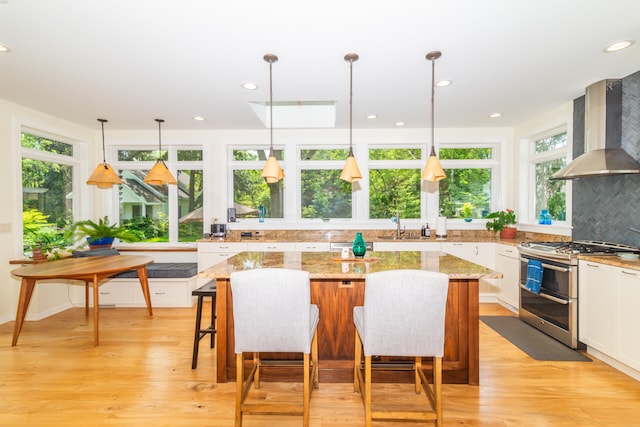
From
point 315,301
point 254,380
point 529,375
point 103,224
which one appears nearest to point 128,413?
point 254,380

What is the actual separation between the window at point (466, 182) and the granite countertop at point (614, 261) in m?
2.25

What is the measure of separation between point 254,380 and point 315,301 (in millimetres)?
726

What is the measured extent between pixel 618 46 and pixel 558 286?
6.88 feet

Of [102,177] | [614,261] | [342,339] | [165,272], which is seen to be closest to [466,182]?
[614,261]

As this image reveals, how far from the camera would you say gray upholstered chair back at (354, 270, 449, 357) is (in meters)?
1.71

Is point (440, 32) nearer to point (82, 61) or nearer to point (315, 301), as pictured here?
point (315, 301)

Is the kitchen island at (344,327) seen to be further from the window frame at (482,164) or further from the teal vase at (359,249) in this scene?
the window frame at (482,164)

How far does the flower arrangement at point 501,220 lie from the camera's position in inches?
175

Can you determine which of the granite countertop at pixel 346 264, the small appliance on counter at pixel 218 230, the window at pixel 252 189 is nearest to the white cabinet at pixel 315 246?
the window at pixel 252 189

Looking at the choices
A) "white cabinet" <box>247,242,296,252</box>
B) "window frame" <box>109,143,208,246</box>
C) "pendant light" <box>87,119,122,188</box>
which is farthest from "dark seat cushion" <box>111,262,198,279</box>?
"pendant light" <box>87,119,122,188</box>

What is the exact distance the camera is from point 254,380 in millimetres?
2275

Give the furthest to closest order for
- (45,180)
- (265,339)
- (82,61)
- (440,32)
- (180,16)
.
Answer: (45,180)
(82,61)
(440,32)
(180,16)
(265,339)

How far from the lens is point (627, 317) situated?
7.82 ft

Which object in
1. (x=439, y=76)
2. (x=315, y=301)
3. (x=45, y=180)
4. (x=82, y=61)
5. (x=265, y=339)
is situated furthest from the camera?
(x=45, y=180)
